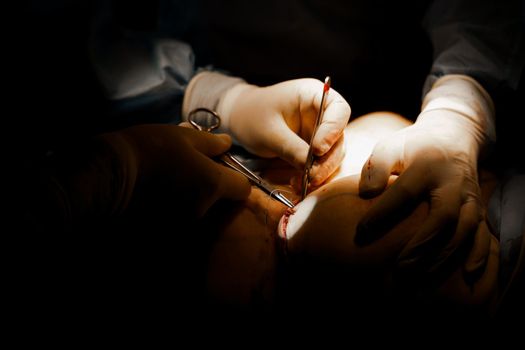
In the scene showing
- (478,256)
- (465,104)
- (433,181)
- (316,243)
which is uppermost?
(465,104)

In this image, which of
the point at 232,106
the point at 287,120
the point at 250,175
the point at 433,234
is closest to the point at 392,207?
the point at 433,234

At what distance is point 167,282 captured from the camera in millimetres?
1161

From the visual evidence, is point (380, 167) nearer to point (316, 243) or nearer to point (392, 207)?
point (392, 207)

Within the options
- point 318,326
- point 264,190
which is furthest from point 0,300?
point 318,326

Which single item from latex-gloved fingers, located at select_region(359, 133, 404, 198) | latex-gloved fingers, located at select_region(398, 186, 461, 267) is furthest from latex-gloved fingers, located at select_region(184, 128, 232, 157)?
latex-gloved fingers, located at select_region(398, 186, 461, 267)

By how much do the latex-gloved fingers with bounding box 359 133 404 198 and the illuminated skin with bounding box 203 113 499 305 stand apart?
1.3 inches

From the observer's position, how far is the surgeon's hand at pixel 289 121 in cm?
123

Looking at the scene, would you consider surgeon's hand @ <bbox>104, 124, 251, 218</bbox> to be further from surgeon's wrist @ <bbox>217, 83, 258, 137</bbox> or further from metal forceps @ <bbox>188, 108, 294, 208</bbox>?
surgeon's wrist @ <bbox>217, 83, 258, 137</bbox>

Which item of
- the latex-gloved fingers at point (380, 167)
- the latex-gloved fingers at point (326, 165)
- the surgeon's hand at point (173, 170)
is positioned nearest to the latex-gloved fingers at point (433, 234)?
the latex-gloved fingers at point (380, 167)

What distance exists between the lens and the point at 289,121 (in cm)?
142

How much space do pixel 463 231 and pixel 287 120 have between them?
2.33 feet

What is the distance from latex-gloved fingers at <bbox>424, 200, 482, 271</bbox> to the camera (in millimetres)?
969

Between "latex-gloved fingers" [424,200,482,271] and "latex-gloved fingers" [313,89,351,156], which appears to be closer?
"latex-gloved fingers" [424,200,482,271]

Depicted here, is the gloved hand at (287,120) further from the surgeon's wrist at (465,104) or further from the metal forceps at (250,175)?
the surgeon's wrist at (465,104)
